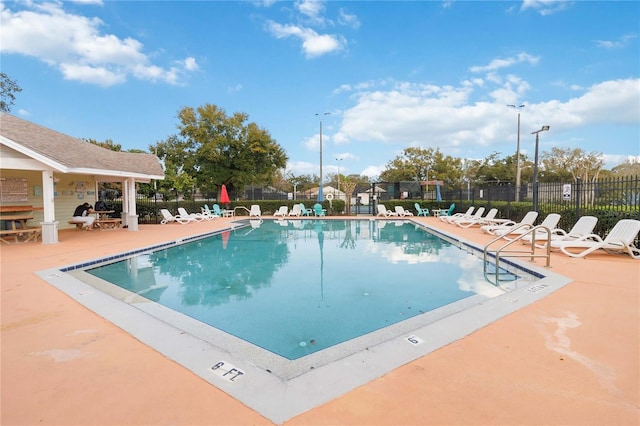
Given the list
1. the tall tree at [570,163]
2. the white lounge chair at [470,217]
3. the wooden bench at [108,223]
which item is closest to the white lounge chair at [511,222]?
the white lounge chair at [470,217]

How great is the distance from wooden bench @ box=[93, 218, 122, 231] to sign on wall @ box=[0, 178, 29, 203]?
99.1 inches

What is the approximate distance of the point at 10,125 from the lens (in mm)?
11062

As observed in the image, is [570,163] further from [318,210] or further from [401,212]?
[318,210]

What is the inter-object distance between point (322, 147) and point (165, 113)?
46.2 feet

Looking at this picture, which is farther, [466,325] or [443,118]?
[443,118]

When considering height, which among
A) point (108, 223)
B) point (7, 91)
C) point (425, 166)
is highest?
point (7, 91)

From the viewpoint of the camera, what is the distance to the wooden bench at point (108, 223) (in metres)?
14.1

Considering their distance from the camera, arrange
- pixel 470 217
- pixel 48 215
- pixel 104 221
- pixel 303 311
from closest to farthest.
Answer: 1. pixel 303 311
2. pixel 48 215
3. pixel 104 221
4. pixel 470 217

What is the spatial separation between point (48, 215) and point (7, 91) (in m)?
23.4

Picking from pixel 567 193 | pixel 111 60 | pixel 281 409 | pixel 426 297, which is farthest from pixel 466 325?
pixel 111 60

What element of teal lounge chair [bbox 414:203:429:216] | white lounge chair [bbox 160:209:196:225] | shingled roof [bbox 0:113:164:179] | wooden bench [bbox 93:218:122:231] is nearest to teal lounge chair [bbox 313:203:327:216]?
teal lounge chair [bbox 414:203:429:216]

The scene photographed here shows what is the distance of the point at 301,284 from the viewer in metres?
6.38

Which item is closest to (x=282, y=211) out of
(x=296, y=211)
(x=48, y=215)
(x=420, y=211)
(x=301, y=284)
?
(x=296, y=211)

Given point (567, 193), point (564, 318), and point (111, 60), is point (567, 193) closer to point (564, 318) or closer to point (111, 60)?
point (564, 318)
